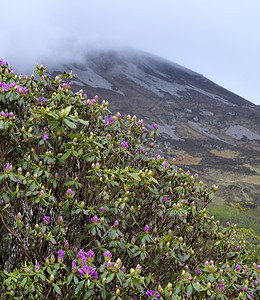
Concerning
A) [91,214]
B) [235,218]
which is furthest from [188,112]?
[91,214]

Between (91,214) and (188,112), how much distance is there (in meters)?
75.4

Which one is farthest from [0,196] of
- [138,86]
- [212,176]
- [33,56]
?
[33,56]

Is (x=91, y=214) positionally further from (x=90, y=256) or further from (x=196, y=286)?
(x=196, y=286)

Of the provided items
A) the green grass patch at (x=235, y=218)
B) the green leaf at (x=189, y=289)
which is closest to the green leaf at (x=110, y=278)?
the green leaf at (x=189, y=289)

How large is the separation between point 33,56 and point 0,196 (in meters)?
98.0

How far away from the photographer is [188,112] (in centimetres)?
7562

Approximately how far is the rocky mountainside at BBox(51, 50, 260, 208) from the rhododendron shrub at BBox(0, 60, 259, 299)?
2366 cm

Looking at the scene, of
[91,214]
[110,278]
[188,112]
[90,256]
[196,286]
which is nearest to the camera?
[110,278]

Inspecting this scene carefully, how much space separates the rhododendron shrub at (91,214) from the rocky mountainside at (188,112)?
2366cm

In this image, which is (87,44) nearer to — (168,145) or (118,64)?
(118,64)

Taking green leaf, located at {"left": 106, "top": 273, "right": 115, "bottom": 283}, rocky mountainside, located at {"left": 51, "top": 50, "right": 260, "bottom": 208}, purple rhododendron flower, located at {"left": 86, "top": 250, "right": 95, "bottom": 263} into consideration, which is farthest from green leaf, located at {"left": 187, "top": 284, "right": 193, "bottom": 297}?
rocky mountainside, located at {"left": 51, "top": 50, "right": 260, "bottom": 208}

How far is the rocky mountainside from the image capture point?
39.1m

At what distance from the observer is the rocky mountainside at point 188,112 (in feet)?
128

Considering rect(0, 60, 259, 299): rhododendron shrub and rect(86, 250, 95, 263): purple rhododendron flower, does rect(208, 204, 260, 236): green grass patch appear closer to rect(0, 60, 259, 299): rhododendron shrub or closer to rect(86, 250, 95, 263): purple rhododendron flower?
rect(0, 60, 259, 299): rhododendron shrub
